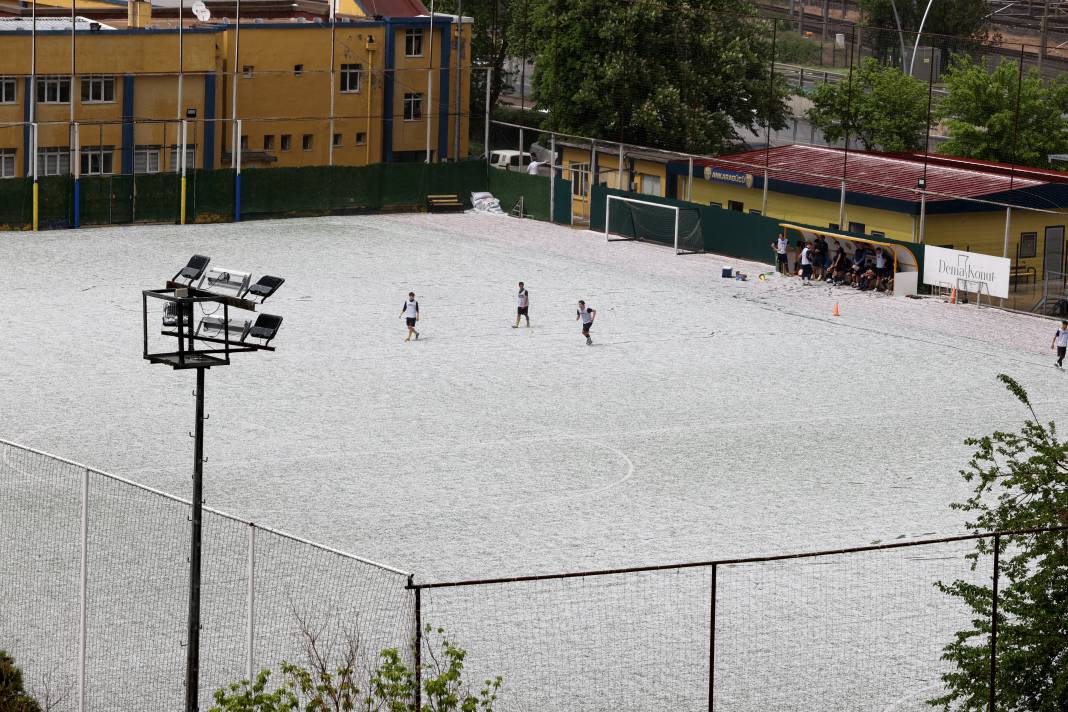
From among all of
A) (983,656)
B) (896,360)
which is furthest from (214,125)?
(983,656)

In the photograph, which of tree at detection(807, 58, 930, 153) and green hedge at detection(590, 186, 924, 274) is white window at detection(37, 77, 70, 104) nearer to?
green hedge at detection(590, 186, 924, 274)

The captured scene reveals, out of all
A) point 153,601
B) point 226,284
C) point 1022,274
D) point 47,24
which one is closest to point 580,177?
point 1022,274

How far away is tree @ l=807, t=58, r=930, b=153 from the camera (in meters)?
71.3

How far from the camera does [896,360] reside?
142 ft

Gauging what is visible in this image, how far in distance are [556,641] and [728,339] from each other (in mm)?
23755

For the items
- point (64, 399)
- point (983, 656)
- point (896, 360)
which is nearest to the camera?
point (983, 656)

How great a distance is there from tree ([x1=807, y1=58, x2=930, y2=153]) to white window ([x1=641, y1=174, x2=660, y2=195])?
991cm

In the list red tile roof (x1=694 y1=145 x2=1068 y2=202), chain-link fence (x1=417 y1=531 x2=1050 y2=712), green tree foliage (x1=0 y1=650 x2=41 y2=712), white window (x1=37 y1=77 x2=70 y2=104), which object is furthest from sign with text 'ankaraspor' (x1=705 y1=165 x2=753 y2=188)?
green tree foliage (x1=0 y1=650 x2=41 y2=712)

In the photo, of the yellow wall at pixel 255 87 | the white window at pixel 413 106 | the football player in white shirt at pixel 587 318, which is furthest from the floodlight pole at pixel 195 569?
the white window at pixel 413 106

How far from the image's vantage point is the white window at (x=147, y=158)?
62.6m

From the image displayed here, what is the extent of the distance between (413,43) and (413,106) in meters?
2.41

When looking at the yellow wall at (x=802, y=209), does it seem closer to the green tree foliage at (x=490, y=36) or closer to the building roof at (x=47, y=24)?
the green tree foliage at (x=490, y=36)

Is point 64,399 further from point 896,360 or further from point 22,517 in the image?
point 896,360

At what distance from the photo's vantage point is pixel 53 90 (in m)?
61.8
